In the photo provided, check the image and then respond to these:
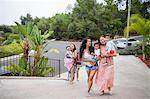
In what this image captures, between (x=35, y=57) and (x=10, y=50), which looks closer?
(x=35, y=57)

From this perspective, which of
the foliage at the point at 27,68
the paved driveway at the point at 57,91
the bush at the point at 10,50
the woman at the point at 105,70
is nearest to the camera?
the paved driveway at the point at 57,91

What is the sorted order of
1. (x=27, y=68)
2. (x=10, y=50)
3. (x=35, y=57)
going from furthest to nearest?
(x=10, y=50), (x=35, y=57), (x=27, y=68)

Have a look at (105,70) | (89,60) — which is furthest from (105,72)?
(89,60)

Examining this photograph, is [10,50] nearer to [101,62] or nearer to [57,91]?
[57,91]

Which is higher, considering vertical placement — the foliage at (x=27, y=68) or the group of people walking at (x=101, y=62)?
the group of people walking at (x=101, y=62)

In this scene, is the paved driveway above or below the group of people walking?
below

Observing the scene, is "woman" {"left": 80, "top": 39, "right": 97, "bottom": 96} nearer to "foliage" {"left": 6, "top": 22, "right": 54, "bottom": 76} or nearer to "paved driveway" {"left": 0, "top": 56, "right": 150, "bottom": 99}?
"paved driveway" {"left": 0, "top": 56, "right": 150, "bottom": 99}

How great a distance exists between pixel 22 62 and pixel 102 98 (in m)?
7.39

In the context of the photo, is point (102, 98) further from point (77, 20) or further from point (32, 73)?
point (77, 20)

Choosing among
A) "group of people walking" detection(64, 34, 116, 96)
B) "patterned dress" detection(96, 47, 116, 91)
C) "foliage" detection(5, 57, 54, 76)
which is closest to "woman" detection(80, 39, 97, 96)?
"group of people walking" detection(64, 34, 116, 96)

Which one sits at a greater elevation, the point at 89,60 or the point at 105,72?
the point at 89,60

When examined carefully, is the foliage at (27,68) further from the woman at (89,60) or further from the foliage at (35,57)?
the woman at (89,60)

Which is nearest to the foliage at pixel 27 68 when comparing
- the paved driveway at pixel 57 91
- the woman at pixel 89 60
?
the paved driveway at pixel 57 91

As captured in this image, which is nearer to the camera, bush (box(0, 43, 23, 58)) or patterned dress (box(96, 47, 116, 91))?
patterned dress (box(96, 47, 116, 91))
